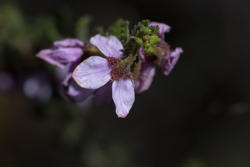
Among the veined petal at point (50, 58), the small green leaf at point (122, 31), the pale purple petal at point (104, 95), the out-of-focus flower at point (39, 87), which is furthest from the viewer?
the out-of-focus flower at point (39, 87)

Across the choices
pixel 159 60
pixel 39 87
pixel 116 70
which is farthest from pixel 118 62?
pixel 39 87

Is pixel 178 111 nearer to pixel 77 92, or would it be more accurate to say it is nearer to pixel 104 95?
pixel 104 95

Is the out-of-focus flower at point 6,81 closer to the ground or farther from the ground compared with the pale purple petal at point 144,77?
closer to the ground

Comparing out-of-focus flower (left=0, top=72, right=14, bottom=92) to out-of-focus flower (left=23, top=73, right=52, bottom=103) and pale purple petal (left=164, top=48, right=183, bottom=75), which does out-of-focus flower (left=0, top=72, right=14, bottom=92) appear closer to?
out-of-focus flower (left=23, top=73, right=52, bottom=103)

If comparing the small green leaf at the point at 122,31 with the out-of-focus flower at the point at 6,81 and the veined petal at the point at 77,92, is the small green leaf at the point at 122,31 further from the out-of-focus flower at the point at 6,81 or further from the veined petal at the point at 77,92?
the out-of-focus flower at the point at 6,81

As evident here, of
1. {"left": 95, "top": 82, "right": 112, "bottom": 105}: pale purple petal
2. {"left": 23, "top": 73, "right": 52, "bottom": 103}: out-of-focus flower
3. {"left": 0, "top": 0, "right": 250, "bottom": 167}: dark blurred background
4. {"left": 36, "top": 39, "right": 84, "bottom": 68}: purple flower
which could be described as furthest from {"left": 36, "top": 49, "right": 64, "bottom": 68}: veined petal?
{"left": 0, "top": 0, "right": 250, "bottom": 167}: dark blurred background

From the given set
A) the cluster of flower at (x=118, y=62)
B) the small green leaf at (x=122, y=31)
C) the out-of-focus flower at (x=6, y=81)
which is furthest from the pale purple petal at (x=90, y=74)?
the out-of-focus flower at (x=6, y=81)

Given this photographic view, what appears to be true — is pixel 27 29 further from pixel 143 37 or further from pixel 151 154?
pixel 151 154

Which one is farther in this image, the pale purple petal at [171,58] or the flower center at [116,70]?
the pale purple petal at [171,58]
